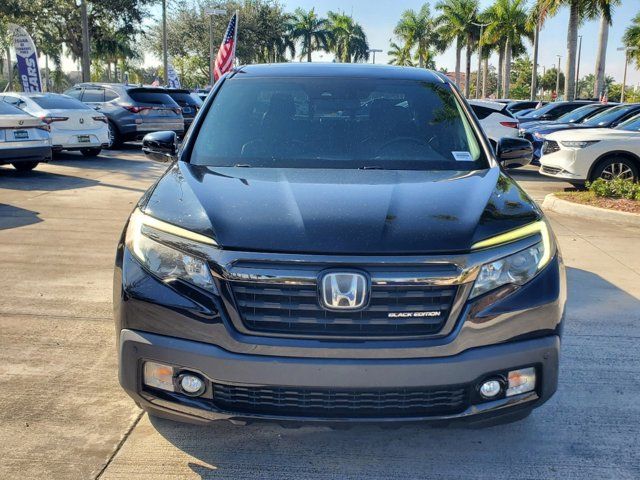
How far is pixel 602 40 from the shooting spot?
32.0 metres

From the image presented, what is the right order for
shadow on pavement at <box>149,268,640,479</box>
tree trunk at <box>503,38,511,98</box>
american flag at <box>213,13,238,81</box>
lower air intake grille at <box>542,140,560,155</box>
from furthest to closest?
tree trunk at <box>503,38,511,98</box> → american flag at <box>213,13,238,81</box> → lower air intake grille at <box>542,140,560,155</box> → shadow on pavement at <box>149,268,640,479</box>

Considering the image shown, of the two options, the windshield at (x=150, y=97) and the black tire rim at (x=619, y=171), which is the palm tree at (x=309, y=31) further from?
the black tire rim at (x=619, y=171)

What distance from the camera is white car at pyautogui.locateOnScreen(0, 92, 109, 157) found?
1442cm

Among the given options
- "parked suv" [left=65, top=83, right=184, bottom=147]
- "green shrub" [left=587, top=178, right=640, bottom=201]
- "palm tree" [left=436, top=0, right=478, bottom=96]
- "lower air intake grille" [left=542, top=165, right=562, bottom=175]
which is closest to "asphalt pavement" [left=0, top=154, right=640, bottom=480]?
"green shrub" [left=587, top=178, right=640, bottom=201]

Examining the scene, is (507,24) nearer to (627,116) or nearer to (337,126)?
(627,116)

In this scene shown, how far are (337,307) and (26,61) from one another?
22620 mm

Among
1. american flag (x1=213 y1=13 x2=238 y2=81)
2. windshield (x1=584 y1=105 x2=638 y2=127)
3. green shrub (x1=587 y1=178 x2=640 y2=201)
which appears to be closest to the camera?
green shrub (x1=587 y1=178 x2=640 y2=201)

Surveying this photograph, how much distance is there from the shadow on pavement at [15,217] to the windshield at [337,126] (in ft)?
16.6

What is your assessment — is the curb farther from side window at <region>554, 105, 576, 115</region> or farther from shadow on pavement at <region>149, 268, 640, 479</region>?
side window at <region>554, 105, 576, 115</region>

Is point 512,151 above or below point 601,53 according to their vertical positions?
below

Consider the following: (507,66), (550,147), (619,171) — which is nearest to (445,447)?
(619,171)

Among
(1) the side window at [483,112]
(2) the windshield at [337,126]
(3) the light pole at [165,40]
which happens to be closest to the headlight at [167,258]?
(2) the windshield at [337,126]

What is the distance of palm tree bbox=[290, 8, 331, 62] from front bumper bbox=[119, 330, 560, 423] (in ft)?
224

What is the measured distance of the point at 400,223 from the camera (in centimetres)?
277
